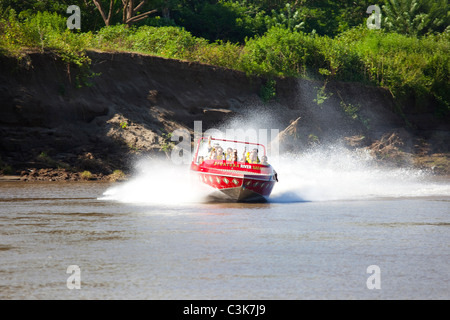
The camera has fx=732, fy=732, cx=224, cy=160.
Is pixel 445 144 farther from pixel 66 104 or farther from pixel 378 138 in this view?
pixel 66 104

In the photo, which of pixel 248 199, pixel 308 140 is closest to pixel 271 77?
pixel 308 140

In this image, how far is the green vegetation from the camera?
1438 inches

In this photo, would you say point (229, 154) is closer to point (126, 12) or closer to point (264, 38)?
point (264, 38)

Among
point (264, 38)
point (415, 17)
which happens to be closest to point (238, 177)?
point (264, 38)

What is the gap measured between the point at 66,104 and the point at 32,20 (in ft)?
25.6

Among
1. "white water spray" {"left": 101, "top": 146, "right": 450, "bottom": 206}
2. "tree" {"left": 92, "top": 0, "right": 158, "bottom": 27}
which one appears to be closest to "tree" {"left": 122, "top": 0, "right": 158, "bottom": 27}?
"tree" {"left": 92, "top": 0, "right": 158, "bottom": 27}

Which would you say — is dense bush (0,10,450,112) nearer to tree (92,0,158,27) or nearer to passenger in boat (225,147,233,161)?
tree (92,0,158,27)

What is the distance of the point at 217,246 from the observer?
13164mm

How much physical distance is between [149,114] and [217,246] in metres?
22.2

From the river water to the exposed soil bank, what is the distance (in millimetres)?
6533

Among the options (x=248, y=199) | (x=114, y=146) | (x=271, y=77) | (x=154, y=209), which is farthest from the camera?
(x=271, y=77)

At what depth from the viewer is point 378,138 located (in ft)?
138

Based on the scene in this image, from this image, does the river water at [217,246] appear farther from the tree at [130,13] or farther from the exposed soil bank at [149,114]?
the tree at [130,13]
